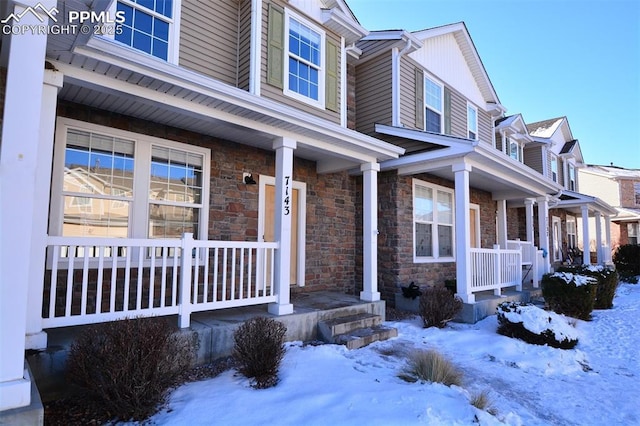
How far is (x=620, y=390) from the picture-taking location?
13.5ft

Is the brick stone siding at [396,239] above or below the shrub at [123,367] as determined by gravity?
above

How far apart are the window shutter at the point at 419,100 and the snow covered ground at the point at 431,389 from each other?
17.0 feet

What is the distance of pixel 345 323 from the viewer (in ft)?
17.9

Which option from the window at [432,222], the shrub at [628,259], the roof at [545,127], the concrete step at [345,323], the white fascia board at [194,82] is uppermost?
the roof at [545,127]

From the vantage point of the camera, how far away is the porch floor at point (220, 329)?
328 centimetres

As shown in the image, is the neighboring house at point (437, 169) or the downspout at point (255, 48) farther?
the neighboring house at point (437, 169)

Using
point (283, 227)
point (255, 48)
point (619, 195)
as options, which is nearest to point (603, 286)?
point (283, 227)

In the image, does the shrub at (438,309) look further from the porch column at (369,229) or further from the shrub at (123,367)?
the shrub at (123,367)

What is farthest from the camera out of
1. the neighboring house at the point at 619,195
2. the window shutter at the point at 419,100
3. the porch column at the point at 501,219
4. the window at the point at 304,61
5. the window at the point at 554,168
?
the neighboring house at the point at 619,195

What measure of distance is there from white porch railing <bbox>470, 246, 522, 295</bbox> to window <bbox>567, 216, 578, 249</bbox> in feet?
35.0

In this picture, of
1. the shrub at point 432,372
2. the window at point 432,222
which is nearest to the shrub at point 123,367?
the shrub at point 432,372

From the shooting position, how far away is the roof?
1633cm

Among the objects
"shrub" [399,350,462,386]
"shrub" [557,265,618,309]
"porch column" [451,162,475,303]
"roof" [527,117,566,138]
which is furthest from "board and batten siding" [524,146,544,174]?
"shrub" [399,350,462,386]

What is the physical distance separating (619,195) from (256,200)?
26290 mm
